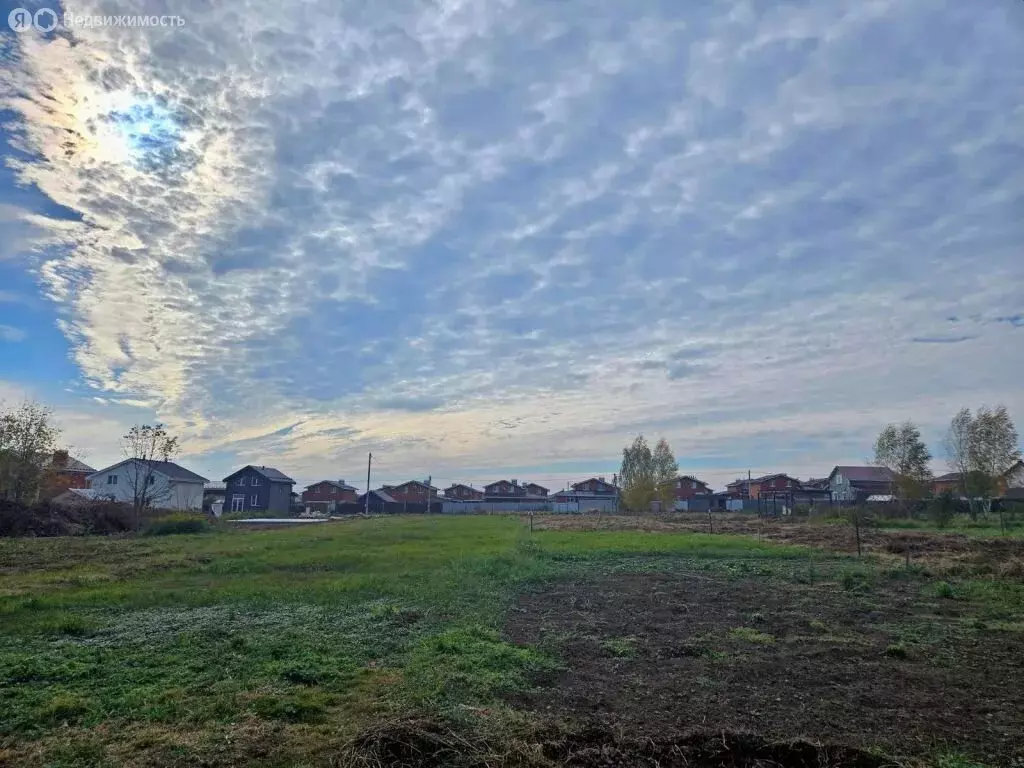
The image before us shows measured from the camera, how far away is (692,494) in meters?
102

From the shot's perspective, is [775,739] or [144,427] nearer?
[775,739]

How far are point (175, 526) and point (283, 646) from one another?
31895 millimetres

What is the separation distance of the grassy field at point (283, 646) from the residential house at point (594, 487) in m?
89.4

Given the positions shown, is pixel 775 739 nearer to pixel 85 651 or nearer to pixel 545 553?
pixel 85 651

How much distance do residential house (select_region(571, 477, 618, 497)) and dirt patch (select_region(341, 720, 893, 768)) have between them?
103 meters

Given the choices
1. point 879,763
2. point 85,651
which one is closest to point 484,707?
point 879,763

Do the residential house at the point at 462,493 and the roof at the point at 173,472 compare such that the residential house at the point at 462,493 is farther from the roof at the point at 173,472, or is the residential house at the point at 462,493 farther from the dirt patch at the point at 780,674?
the dirt patch at the point at 780,674

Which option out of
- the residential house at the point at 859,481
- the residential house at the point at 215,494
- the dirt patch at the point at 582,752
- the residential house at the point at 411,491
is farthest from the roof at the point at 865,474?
the dirt patch at the point at 582,752

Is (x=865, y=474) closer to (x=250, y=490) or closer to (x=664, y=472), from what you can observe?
(x=664, y=472)

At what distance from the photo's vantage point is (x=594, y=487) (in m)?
110

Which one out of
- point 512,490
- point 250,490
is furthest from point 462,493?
point 250,490

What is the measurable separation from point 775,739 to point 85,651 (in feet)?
26.0

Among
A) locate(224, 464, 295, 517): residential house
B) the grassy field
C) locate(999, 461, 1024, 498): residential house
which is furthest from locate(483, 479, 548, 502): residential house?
the grassy field

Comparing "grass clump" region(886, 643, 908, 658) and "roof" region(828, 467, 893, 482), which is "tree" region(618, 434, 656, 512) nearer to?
"roof" region(828, 467, 893, 482)
